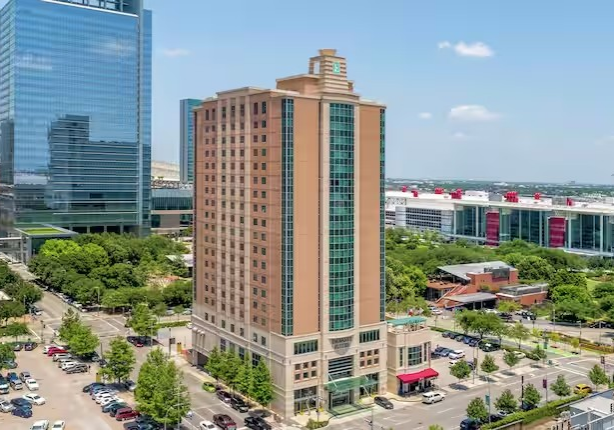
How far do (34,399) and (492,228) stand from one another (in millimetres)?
118542

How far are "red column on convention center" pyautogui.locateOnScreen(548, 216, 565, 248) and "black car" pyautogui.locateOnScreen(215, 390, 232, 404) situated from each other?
10264 cm

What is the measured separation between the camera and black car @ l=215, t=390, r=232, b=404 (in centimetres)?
4934

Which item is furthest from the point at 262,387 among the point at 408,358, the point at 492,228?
the point at 492,228

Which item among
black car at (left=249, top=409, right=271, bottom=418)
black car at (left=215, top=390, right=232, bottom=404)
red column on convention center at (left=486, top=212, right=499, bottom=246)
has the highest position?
red column on convention center at (left=486, top=212, right=499, bottom=246)

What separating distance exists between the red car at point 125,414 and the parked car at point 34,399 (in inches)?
282

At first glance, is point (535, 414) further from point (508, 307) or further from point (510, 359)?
point (508, 307)

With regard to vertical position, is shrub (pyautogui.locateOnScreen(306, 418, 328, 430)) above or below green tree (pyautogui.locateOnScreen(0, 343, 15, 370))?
below

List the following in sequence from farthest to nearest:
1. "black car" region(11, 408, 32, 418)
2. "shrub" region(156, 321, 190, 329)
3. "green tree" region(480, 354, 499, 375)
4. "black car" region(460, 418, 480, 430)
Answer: "shrub" region(156, 321, 190, 329) → "green tree" region(480, 354, 499, 375) → "black car" region(11, 408, 32, 418) → "black car" region(460, 418, 480, 430)

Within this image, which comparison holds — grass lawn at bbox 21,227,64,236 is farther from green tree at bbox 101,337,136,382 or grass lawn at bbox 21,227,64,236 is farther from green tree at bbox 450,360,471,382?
green tree at bbox 450,360,471,382

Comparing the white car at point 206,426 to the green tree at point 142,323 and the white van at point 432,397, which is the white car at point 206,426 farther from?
the green tree at point 142,323

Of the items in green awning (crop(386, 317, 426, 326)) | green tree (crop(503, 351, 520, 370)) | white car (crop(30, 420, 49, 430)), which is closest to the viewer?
white car (crop(30, 420, 49, 430))

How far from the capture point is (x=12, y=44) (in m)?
126

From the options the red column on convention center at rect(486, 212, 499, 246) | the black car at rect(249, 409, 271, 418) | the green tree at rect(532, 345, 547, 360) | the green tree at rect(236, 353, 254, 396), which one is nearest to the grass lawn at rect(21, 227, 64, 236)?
the green tree at rect(236, 353, 254, 396)

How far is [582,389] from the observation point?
5281 centimetres
